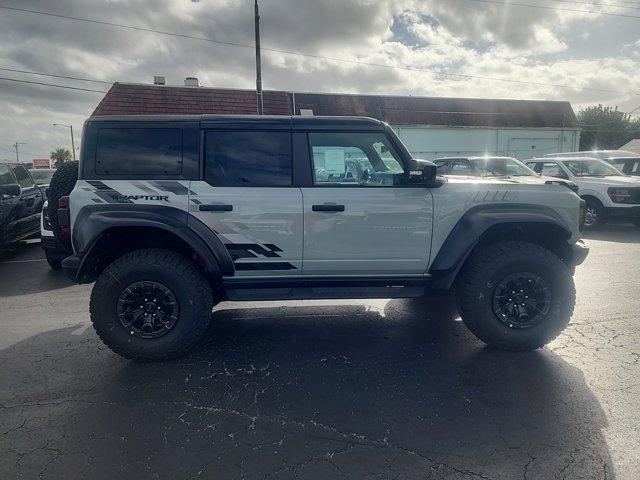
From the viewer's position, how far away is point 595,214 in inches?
373

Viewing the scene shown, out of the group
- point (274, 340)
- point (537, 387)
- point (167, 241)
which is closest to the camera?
point (537, 387)

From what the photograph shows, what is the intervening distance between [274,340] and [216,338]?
587 millimetres

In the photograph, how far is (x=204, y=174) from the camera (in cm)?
326

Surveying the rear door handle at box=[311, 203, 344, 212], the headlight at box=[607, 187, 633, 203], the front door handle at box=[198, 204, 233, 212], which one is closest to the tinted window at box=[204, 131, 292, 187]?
the front door handle at box=[198, 204, 233, 212]

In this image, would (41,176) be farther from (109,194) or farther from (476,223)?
(476,223)

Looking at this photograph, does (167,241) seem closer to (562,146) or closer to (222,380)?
(222,380)

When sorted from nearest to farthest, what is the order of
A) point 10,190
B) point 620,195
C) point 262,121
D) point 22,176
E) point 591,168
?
point 262,121 → point 10,190 → point 22,176 → point 620,195 → point 591,168

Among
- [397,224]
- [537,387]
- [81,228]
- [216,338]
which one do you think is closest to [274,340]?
[216,338]

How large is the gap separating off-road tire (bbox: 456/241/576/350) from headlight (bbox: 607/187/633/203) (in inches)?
300

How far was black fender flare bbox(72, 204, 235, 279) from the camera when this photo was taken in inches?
122

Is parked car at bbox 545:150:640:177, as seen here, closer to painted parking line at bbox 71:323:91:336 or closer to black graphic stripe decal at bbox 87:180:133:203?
black graphic stripe decal at bbox 87:180:133:203

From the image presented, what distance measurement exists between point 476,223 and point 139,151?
294 cm

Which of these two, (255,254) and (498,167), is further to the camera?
(498,167)

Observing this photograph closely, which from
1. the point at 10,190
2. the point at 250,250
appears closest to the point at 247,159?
the point at 250,250
